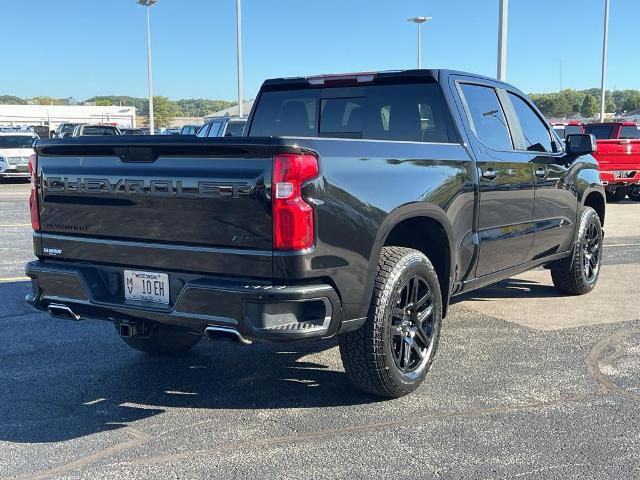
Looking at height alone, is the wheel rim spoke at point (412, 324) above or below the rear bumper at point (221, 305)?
below

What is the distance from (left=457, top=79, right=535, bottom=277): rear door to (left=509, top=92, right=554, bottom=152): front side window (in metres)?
0.31

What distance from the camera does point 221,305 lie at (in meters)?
3.50

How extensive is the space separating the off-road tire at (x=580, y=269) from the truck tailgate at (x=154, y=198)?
422 cm

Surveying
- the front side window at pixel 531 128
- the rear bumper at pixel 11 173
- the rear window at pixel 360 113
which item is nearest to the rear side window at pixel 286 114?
the rear window at pixel 360 113

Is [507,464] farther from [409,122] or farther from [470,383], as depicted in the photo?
[409,122]

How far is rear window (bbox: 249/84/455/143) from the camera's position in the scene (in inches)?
200

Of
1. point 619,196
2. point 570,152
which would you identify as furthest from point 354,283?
point 619,196

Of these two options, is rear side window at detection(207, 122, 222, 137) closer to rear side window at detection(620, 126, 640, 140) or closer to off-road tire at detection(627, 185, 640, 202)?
rear side window at detection(620, 126, 640, 140)

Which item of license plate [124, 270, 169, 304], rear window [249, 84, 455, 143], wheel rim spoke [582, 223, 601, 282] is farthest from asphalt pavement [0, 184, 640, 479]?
rear window [249, 84, 455, 143]

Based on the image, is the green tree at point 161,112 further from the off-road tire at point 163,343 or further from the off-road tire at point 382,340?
the off-road tire at point 382,340

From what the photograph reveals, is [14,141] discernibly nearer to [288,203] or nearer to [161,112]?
[288,203]

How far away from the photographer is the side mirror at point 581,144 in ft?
20.4

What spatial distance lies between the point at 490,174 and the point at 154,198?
247 centimetres

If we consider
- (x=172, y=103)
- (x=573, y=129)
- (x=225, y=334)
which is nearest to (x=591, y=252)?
(x=225, y=334)
